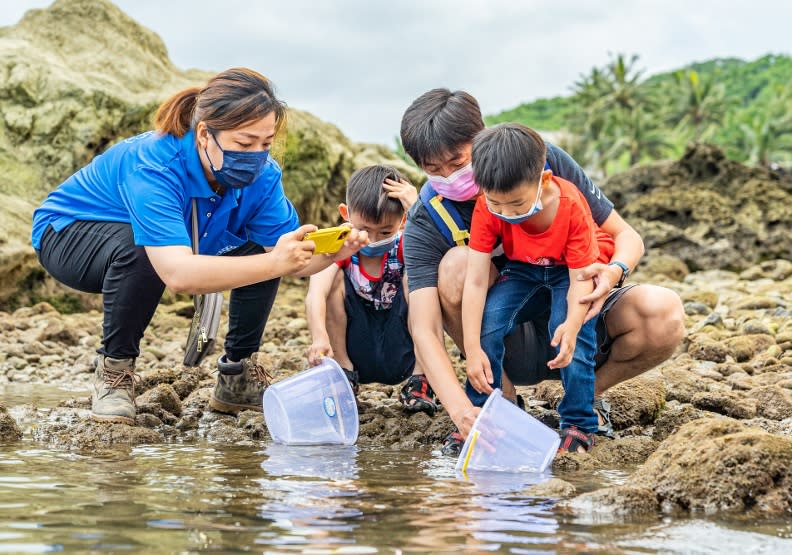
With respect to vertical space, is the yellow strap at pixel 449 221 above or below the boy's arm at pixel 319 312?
above

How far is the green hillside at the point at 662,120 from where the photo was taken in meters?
48.9

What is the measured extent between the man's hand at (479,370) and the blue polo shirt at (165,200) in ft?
3.79

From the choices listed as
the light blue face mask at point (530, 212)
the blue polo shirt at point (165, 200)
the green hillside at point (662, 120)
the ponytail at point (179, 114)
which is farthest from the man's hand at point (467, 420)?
the green hillside at point (662, 120)

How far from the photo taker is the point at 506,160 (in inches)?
130

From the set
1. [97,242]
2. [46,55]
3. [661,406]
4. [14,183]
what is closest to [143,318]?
[97,242]

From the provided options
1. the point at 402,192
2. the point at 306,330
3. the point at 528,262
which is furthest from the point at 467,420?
the point at 306,330

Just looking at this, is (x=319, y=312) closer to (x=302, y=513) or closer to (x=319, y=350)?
(x=319, y=350)

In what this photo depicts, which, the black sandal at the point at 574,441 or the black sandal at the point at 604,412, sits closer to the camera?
the black sandal at the point at 574,441

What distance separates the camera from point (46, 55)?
12.2 m

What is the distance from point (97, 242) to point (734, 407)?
8.91ft

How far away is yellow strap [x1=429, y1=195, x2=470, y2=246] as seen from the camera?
3.86m

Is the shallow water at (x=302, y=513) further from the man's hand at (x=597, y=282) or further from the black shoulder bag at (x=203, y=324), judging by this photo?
the black shoulder bag at (x=203, y=324)

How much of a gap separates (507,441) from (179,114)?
1.85 m

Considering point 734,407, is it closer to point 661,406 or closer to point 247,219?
point 661,406
